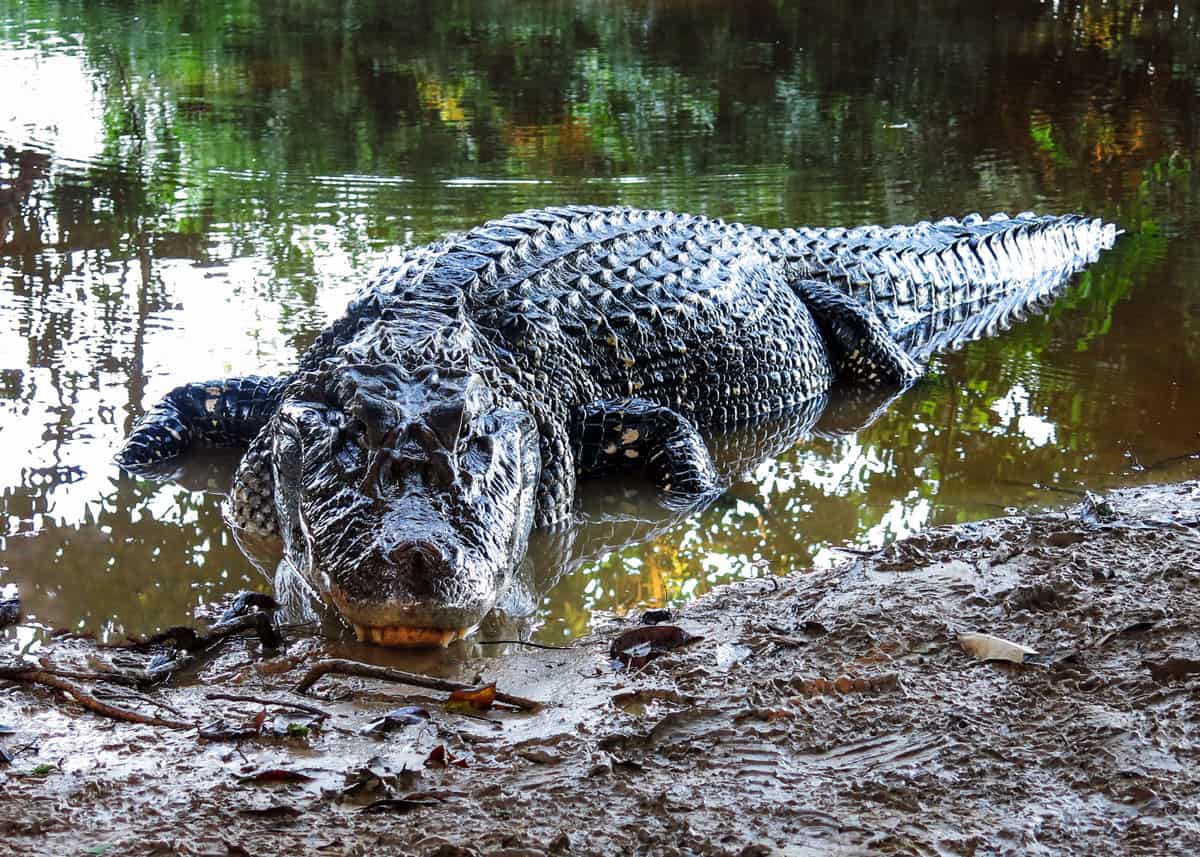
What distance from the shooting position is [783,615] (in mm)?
3031

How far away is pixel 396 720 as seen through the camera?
242 cm

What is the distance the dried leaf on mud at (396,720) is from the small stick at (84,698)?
359mm

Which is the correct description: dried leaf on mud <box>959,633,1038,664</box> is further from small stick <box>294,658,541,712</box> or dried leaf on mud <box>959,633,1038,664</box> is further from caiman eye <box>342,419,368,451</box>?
caiman eye <box>342,419,368,451</box>

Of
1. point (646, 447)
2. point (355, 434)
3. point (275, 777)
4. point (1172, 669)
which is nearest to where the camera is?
point (275, 777)

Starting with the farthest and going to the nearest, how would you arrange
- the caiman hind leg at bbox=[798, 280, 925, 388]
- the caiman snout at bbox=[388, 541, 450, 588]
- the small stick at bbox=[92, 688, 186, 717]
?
the caiman hind leg at bbox=[798, 280, 925, 388] → the caiman snout at bbox=[388, 541, 450, 588] → the small stick at bbox=[92, 688, 186, 717]

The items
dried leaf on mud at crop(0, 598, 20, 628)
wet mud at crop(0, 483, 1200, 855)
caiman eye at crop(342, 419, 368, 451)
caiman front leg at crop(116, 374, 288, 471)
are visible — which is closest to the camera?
wet mud at crop(0, 483, 1200, 855)

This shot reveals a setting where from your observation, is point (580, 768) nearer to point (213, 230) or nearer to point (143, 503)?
point (143, 503)

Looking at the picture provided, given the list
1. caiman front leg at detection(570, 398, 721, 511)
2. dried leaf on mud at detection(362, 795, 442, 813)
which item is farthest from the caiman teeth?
caiman front leg at detection(570, 398, 721, 511)

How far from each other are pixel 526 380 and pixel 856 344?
227 cm

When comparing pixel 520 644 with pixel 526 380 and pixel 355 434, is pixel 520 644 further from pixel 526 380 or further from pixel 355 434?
pixel 526 380

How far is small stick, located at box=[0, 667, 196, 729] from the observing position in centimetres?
239

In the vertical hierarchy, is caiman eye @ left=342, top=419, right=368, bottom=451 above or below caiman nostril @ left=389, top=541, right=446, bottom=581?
above

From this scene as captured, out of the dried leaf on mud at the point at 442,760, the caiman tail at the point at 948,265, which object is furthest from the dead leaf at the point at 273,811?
the caiman tail at the point at 948,265

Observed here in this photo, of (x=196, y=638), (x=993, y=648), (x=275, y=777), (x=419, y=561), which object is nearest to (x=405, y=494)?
(x=419, y=561)
